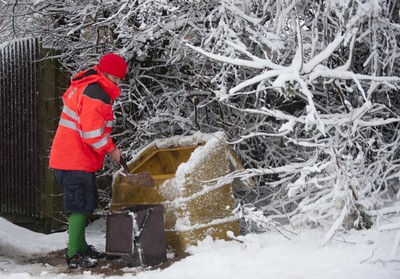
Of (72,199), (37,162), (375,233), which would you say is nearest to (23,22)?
(37,162)

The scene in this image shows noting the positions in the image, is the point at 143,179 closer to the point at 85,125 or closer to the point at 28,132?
the point at 85,125

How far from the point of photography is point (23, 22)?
8.16 metres

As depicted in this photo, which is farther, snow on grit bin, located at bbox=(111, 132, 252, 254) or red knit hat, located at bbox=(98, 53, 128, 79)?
red knit hat, located at bbox=(98, 53, 128, 79)

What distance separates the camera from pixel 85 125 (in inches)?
166

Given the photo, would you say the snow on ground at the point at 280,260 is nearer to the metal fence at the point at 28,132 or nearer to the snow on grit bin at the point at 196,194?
the snow on grit bin at the point at 196,194

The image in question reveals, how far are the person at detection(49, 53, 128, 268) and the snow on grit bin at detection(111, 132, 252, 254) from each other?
380mm

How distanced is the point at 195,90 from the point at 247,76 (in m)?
0.60

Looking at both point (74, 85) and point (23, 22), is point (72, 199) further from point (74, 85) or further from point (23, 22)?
point (23, 22)

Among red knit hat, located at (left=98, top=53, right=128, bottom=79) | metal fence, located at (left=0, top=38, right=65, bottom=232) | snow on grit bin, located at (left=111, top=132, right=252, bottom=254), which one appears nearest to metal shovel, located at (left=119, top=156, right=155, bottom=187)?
snow on grit bin, located at (left=111, top=132, right=252, bottom=254)

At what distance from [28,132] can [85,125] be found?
9.09 feet

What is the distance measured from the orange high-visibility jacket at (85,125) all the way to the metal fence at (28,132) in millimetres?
2055

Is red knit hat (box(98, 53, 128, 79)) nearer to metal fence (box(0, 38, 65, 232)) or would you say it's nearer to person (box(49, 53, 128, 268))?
person (box(49, 53, 128, 268))

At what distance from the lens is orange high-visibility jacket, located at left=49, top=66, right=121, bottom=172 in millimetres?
4223

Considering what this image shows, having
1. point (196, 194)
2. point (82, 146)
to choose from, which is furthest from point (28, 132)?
point (196, 194)
